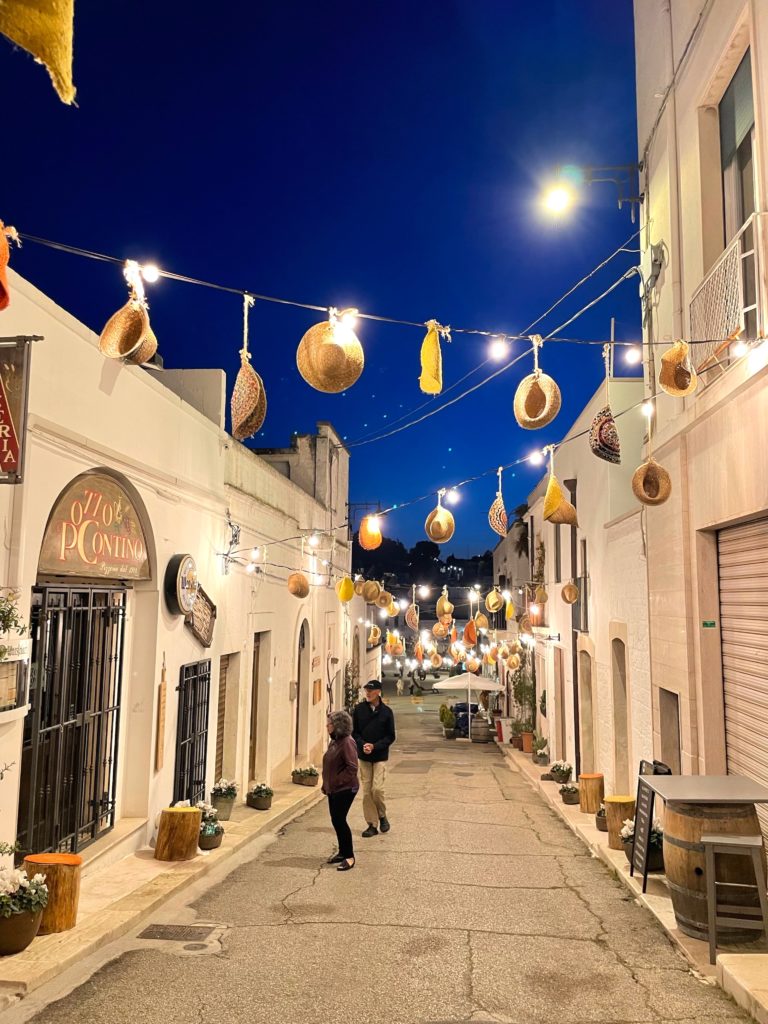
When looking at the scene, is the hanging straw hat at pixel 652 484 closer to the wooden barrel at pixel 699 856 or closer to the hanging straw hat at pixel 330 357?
the wooden barrel at pixel 699 856

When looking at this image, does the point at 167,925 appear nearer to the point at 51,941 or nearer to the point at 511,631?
the point at 51,941

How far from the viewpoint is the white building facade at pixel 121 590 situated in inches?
242

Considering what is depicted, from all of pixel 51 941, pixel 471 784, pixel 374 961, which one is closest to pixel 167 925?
pixel 51 941

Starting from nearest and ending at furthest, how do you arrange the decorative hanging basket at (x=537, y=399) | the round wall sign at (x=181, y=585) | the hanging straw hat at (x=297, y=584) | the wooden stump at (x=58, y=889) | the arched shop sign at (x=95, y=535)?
the wooden stump at (x=58, y=889) → the arched shop sign at (x=95, y=535) → the decorative hanging basket at (x=537, y=399) → the round wall sign at (x=181, y=585) → the hanging straw hat at (x=297, y=584)

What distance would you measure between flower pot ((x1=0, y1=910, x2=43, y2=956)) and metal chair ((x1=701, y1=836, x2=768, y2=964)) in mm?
4513

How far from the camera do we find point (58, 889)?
17.7 feet

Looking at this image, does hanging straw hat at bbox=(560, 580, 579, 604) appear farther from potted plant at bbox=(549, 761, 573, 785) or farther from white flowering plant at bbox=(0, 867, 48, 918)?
white flowering plant at bbox=(0, 867, 48, 918)

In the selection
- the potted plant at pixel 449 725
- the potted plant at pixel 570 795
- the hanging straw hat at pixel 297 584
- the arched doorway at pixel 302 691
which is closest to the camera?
the potted plant at pixel 570 795

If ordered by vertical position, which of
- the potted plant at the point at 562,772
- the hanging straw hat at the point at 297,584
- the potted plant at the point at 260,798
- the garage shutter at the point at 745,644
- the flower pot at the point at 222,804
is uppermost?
the hanging straw hat at the point at 297,584

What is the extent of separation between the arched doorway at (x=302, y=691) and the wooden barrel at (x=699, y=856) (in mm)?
12265

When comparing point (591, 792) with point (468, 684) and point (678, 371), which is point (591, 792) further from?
point (468, 684)

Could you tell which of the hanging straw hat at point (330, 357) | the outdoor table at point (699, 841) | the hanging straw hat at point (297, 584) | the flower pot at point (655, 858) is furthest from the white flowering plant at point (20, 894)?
the hanging straw hat at point (297, 584)

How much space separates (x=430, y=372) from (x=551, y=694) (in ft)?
45.6

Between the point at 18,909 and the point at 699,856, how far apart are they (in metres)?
4.65
